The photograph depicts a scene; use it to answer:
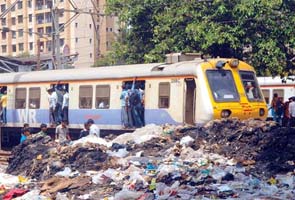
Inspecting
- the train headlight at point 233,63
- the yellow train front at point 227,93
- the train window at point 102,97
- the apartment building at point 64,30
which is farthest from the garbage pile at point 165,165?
the apartment building at point 64,30

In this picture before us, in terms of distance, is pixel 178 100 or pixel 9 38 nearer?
pixel 178 100

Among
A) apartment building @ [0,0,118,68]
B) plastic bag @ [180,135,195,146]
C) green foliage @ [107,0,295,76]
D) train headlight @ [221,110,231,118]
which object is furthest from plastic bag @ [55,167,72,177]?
apartment building @ [0,0,118,68]

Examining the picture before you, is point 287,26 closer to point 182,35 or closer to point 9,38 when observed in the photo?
point 182,35

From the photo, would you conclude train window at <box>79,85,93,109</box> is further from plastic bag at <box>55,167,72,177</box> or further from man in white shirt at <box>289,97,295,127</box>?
plastic bag at <box>55,167,72,177</box>

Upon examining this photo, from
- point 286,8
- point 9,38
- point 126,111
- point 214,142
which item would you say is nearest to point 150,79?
point 126,111

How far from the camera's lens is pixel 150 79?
64.9ft

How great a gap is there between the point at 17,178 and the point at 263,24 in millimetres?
12498

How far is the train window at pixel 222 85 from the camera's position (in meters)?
18.6

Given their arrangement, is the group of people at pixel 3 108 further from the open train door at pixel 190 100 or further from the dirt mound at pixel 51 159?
the dirt mound at pixel 51 159

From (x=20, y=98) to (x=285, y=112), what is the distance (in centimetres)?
946

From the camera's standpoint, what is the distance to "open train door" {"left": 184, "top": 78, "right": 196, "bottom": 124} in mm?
18953

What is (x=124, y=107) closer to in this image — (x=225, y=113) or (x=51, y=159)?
(x=225, y=113)

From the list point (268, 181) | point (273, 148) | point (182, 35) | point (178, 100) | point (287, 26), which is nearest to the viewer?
point (268, 181)

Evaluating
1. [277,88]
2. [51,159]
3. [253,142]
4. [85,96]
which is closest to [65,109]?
[85,96]
